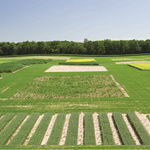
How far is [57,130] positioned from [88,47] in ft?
307

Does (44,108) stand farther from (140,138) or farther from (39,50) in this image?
(39,50)

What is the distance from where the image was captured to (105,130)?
10.4 meters

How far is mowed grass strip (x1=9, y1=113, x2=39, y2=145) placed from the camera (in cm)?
938

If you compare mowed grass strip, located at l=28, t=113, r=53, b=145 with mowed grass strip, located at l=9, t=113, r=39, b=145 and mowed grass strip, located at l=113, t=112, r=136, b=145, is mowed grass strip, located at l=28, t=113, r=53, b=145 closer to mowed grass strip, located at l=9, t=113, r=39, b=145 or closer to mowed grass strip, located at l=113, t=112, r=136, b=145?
mowed grass strip, located at l=9, t=113, r=39, b=145

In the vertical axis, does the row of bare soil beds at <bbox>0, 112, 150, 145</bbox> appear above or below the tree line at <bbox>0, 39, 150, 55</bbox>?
below

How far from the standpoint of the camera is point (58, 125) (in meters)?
11.2

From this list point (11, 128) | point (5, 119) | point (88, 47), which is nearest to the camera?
point (11, 128)

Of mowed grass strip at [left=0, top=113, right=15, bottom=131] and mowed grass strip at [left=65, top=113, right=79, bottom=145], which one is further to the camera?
mowed grass strip at [left=0, top=113, right=15, bottom=131]

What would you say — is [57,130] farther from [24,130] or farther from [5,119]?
[5,119]

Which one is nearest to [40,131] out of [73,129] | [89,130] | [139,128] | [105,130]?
[73,129]

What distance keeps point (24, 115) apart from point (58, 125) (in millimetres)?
4103

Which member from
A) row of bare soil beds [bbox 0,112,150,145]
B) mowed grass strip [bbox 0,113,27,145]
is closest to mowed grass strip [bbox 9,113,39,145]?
row of bare soil beds [bbox 0,112,150,145]

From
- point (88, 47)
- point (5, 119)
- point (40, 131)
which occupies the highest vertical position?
point (88, 47)

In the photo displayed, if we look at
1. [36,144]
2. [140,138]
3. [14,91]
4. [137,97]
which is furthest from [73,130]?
[14,91]
